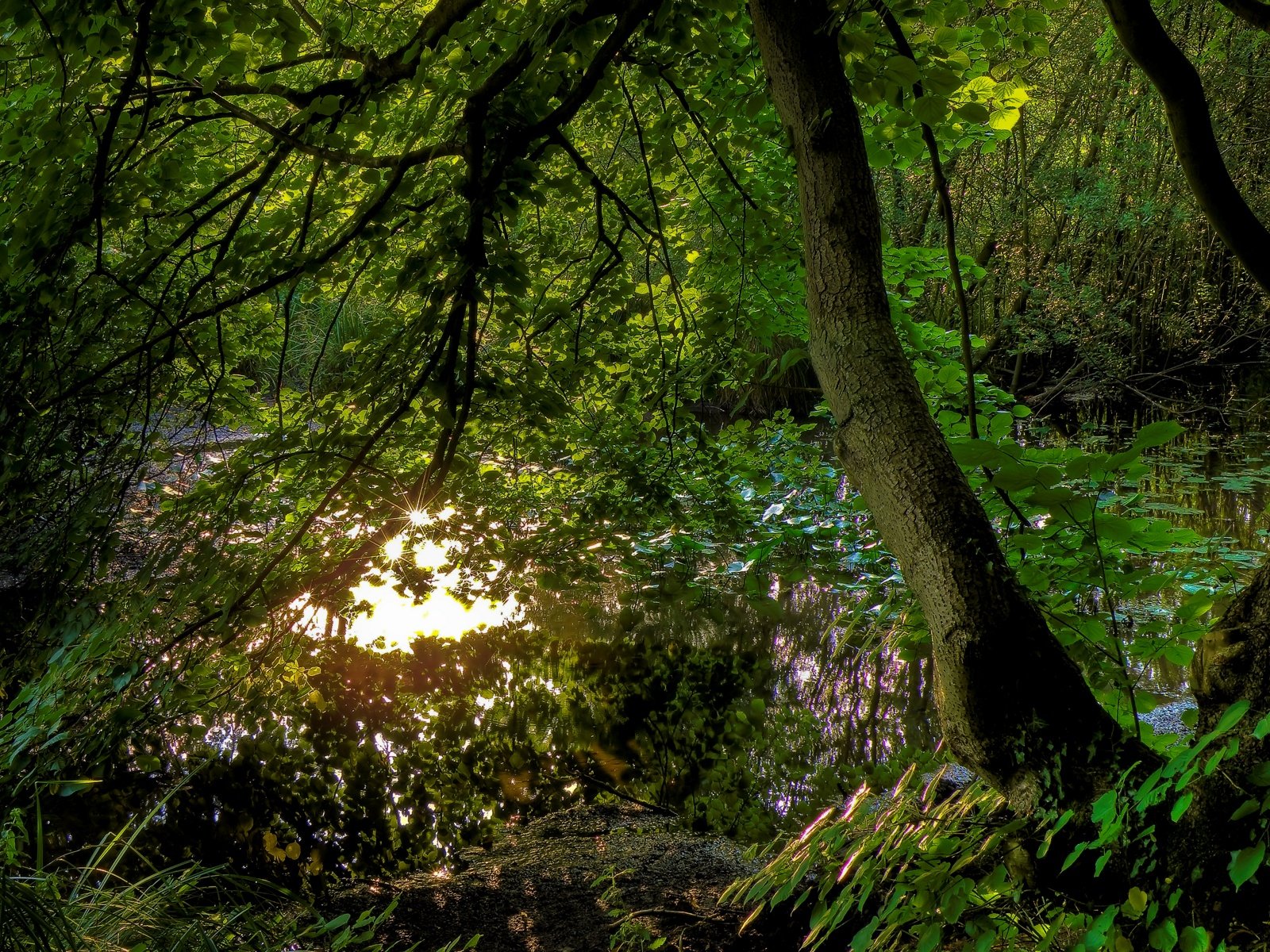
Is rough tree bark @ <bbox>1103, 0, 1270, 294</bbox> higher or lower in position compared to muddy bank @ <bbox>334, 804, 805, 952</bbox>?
higher

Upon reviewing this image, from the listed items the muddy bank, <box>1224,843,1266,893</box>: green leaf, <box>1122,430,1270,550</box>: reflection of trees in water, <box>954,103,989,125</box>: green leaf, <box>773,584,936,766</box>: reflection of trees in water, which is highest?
<box>954,103,989,125</box>: green leaf

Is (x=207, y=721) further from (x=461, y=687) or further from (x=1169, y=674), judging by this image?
(x=1169, y=674)

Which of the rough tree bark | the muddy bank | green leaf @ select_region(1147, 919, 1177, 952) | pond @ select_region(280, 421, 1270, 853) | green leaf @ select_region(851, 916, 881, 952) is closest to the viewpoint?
green leaf @ select_region(1147, 919, 1177, 952)

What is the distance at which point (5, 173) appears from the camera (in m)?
2.48

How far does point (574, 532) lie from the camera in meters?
4.04

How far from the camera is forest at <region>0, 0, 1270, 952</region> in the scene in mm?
1385

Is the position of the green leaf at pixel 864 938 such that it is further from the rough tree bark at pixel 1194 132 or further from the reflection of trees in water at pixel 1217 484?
the reflection of trees in water at pixel 1217 484

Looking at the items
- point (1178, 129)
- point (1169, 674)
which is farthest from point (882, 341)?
point (1169, 674)

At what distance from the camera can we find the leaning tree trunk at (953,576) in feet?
3.76

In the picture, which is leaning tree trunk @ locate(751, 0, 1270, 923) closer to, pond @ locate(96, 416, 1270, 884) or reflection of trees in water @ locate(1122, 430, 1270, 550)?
pond @ locate(96, 416, 1270, 884)

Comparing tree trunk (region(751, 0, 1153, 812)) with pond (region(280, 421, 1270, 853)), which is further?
pond (region(280, 421, 1270, 853))

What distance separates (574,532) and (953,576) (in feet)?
9.21

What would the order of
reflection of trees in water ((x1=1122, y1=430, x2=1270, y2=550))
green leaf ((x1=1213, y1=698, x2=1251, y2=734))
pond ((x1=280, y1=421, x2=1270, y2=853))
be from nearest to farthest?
green leaf ((x1=1213, y1=698, x2=1251, y2=734))
pond ((x1=280, y1=421, x2=1270, y2=853))
reflection of trees in water ((x1=1122, y1=430, x2=1270, y2=550))

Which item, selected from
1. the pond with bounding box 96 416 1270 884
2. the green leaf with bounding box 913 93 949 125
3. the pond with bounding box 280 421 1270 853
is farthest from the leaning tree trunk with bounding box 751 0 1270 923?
the pond with bounding box 280 421 1270 853
